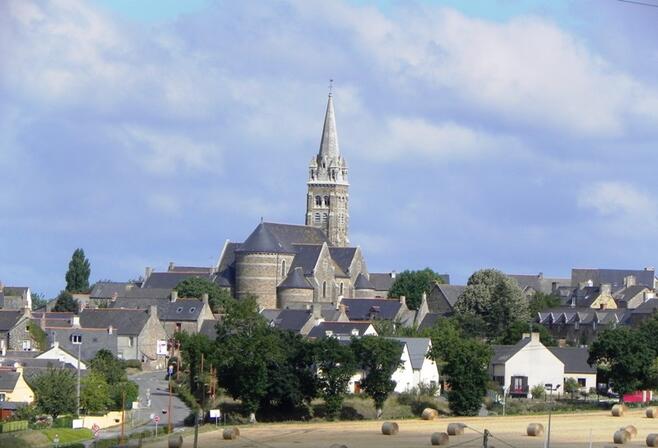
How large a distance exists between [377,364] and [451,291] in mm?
72606

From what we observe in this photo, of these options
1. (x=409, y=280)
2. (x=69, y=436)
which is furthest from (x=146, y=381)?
(x=409, y=280)

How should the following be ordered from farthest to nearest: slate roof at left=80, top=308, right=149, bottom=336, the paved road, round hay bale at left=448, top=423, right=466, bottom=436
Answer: slate roof at left=80, top=308, right=149, bottom=336, the paved road, round hay bale at left=448, top=423, right=466, bottom=436

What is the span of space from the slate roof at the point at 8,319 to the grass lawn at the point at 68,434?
45.4 meters

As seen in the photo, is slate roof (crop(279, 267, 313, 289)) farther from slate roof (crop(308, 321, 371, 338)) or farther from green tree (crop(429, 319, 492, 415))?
green tree (crop(429, 319, 492, 415))

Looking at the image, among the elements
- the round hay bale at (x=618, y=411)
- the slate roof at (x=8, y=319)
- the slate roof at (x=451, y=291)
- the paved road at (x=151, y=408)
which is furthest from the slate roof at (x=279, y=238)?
the round hay bale at (x=618, y=411)

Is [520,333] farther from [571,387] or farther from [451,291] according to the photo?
[451,291]

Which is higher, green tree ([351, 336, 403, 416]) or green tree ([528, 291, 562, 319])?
green tree ([528, 291, 562, 319])

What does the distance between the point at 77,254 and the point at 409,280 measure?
3998 centimetres

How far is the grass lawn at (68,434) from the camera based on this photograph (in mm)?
84681

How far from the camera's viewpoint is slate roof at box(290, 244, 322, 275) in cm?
17725

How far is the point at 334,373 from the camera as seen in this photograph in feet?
314

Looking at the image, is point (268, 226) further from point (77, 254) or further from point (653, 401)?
point (653, 401)

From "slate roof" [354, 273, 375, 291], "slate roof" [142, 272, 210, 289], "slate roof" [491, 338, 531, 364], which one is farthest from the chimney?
"slate roof" [354, 273, 375, 291]

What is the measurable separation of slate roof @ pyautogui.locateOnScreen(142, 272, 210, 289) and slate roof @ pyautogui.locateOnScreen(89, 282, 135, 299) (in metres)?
2.45
